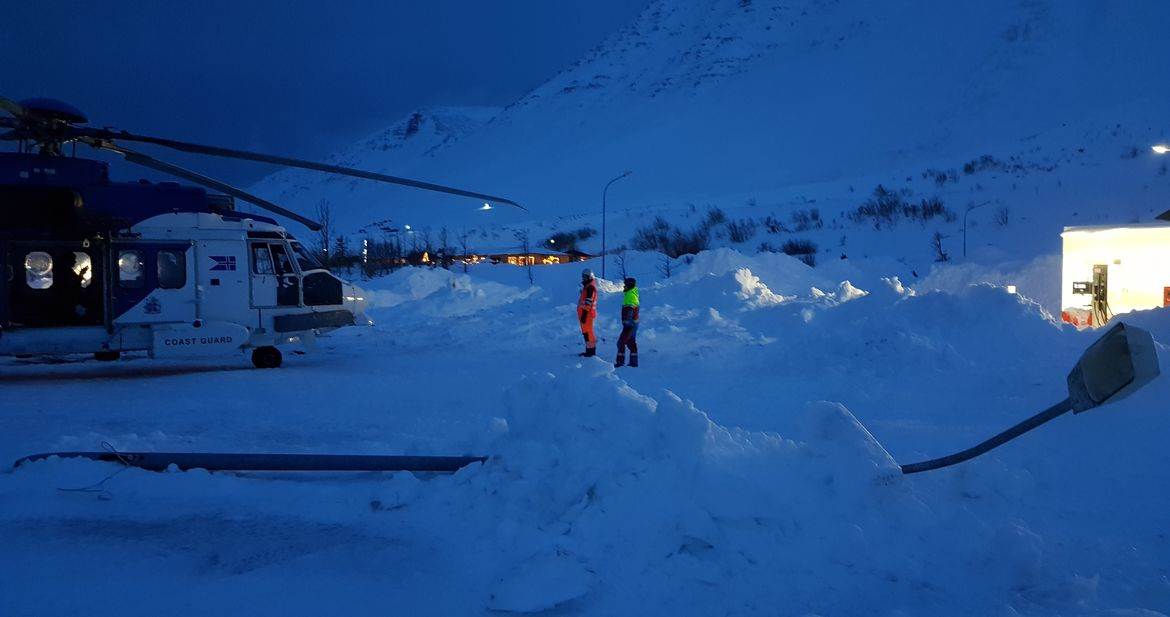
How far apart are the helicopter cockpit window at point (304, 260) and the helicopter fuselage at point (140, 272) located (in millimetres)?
27

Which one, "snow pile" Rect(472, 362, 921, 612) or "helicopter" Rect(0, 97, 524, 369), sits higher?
"helicopter" Rect(0, 97, 524, 369)

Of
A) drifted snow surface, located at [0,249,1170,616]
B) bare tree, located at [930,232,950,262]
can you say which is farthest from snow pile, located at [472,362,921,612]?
bare tree, located at [930,232,950,262]

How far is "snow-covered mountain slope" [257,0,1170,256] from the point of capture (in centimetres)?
6562

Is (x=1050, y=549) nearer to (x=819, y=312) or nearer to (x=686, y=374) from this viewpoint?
(x=686, y=374)

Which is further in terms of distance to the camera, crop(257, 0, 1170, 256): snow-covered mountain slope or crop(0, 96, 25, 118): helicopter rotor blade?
crop(257, 0, 1170, 256): snow-covered mountain slope

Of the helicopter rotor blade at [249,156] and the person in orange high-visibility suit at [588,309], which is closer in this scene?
the helicopter rotor blade at [249,156]

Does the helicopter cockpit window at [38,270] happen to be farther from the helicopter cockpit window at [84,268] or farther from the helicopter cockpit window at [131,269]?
the helicopter cockpit window at [131,269]

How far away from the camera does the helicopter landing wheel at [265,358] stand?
14.5 meters

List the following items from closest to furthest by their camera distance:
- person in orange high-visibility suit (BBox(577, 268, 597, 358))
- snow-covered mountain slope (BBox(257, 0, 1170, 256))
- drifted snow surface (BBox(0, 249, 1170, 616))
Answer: drifted snow surface (BBox(0, 249, 1170, 616)), person in orange high-visibility suit (BBox(577, 268, 597, 358)), snow-covered mountain slope (BBox(257, 0, 1170, 256))

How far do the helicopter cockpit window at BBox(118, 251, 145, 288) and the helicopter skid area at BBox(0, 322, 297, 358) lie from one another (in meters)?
0.74

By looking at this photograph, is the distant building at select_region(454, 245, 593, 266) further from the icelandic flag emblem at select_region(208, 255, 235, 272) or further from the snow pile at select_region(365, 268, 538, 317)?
the icelandic flag emblem at select_region(208, 255, 235, 272)

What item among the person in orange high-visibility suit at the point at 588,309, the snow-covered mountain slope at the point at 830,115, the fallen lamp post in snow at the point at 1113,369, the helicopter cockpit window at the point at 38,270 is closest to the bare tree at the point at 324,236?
the helicopter cockpit window at the point at 38,270

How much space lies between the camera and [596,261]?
44.3 m

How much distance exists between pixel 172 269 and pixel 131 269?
610mm
